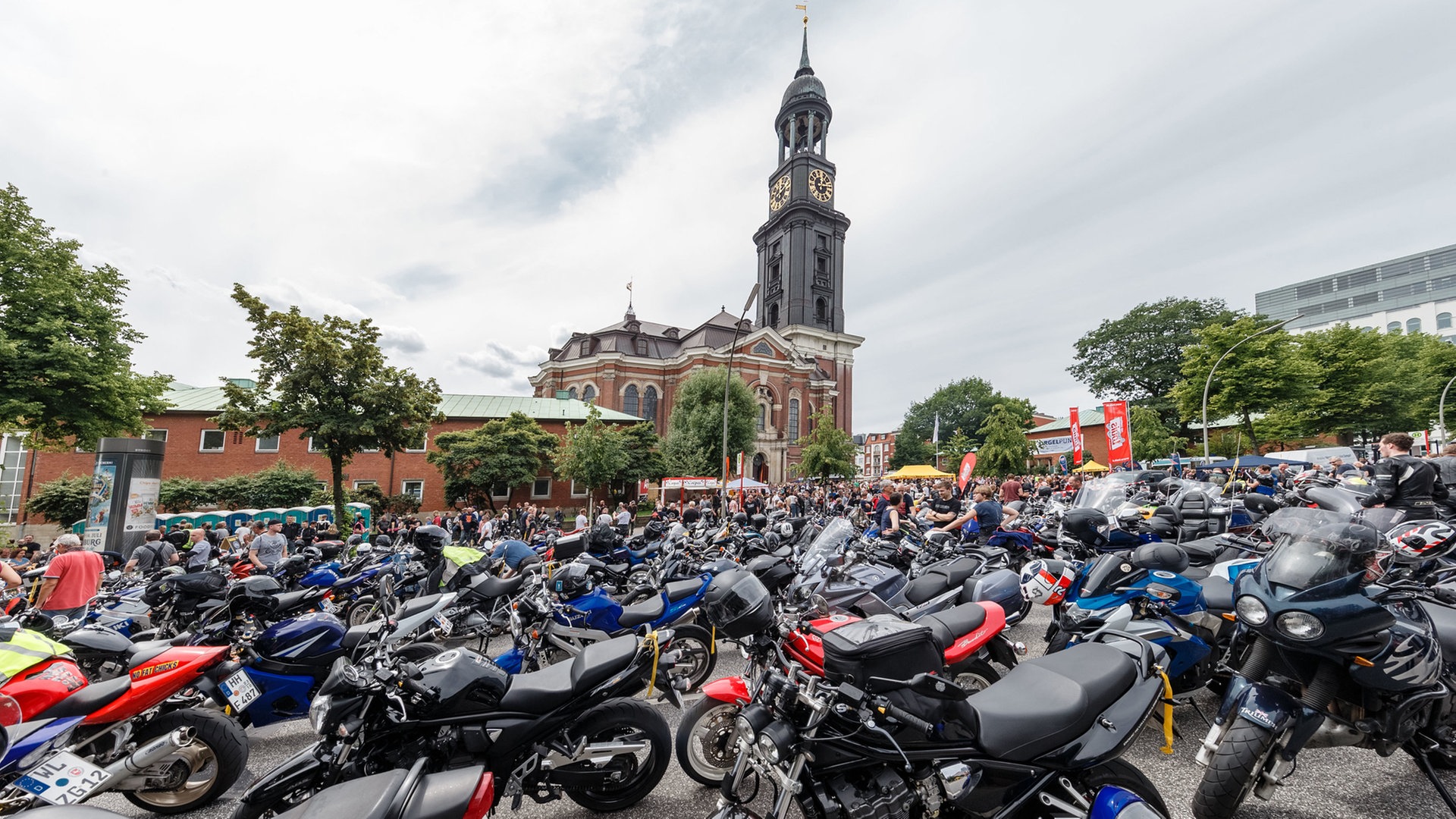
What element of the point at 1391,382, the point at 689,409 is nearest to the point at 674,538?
the point at 689,409

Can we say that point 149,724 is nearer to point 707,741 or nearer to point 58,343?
point 707,741

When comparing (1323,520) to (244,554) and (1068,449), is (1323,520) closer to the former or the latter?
(244,554)

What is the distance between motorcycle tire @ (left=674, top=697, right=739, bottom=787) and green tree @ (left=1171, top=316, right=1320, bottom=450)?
3407 centimetres

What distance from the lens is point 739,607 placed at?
325cm

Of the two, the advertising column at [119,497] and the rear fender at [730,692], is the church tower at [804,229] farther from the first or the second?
the rear fender at [730,692]

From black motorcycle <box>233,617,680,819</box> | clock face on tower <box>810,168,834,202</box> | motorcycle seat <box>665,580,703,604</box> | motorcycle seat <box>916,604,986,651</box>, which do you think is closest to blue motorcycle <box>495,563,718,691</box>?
→ motorcycle seat <box>665,580,703,604</box>

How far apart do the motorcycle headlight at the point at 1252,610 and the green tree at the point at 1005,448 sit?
38.8 meters

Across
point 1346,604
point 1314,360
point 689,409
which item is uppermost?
point 1314,360

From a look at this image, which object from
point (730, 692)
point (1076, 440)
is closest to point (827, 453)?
point (1076, 440)

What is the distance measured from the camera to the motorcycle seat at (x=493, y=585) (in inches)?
215

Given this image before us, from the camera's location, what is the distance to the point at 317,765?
250 centimetres

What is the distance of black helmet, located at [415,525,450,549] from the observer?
6852 mm

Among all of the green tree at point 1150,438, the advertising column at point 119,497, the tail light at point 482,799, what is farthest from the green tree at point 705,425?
the tail light at point 482,799

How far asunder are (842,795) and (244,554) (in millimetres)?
11742
